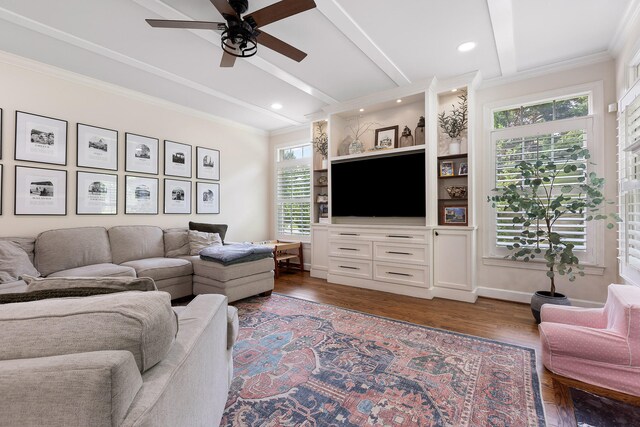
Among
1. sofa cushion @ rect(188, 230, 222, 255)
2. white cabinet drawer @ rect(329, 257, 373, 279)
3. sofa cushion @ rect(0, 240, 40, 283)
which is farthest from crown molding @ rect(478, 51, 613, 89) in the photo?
sofa cushion @ rect(0, 240, 40, 283)

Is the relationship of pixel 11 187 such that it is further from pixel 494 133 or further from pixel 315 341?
pixel 494 133

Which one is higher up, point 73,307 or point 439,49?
point 439,49

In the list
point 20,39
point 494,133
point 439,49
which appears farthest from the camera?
point 494,133

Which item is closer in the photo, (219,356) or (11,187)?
(219,356)

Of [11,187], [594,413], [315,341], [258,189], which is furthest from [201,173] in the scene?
[594,413]

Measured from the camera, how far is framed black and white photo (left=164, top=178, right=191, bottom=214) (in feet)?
14.4

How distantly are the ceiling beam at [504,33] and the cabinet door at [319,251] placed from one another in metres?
3.19

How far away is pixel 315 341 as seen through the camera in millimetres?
2508

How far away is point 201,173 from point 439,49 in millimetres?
3834

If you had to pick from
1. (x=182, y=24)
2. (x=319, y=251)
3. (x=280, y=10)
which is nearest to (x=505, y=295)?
(x=319, y=251)

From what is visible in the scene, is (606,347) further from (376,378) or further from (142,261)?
(142,261)

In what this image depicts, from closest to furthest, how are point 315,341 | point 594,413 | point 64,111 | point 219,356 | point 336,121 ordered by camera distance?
1. point 219,356
2. point 594,413
3. point 315,341
4. point 64,111
5. point 336,121

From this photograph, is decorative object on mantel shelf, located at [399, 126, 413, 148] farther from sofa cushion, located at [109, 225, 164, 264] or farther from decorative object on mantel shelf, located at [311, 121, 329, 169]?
sofa cushion, located at [109, 225, 164, 264]

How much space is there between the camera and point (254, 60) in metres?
3.18
